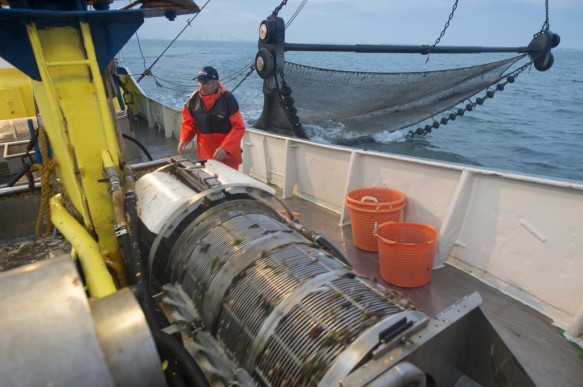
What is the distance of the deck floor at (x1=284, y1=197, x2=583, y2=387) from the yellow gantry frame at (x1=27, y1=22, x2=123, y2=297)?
2.49 meters

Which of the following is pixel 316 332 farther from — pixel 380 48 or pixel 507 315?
pixel 380 48

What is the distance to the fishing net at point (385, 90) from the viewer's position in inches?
377

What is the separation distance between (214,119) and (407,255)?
97.7 inches

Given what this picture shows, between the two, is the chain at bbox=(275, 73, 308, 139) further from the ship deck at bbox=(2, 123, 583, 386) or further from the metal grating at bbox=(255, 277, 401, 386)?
the metal grating at bbox=(255, 277, 401, 386)

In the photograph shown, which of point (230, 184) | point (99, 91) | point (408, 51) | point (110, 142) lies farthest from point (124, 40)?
point (408, 51)

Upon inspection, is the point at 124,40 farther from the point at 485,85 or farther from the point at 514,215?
the point at 485,85

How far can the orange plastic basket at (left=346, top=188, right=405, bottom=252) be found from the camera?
4.11 metres

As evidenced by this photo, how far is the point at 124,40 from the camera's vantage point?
2.47m

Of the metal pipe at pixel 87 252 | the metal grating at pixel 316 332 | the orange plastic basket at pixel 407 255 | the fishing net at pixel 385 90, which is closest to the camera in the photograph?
the metal grating at pixel 316 332

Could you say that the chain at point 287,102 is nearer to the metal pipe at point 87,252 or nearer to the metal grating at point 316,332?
the metal pipe at point 87,252

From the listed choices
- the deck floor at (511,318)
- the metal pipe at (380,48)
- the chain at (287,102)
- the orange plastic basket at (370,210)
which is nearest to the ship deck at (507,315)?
the deck floor at (511,318)

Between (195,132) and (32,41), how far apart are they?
7.72ft

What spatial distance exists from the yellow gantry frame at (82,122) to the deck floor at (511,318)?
8.19 ft

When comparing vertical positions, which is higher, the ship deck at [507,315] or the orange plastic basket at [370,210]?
the orange plastic basket at [370,210]
